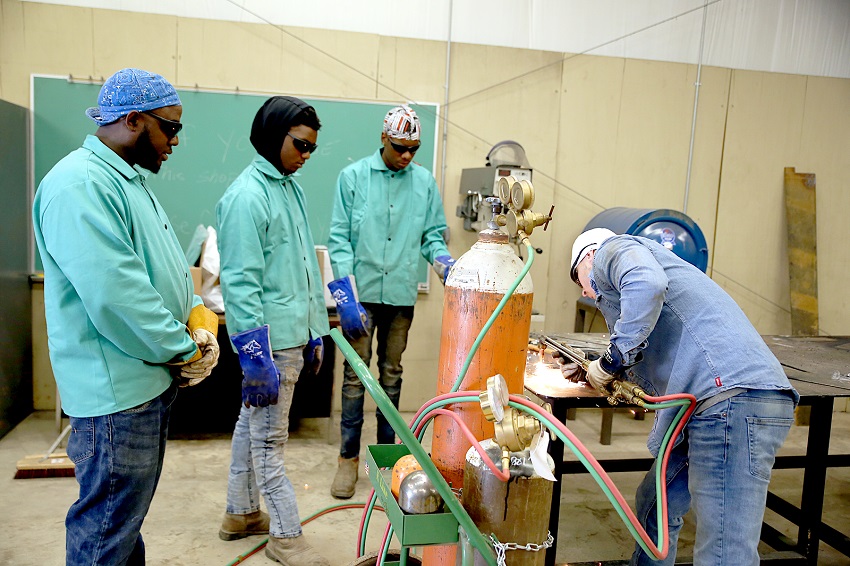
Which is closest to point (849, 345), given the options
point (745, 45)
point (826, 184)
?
point (826, 184)

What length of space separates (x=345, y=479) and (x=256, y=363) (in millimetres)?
1008

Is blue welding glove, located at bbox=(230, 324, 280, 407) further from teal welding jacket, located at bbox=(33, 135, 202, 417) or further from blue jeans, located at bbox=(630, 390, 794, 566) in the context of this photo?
blue jeans, located at bbox=(630, 390, 794, 566)

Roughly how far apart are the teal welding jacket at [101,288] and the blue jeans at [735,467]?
4.24 feet

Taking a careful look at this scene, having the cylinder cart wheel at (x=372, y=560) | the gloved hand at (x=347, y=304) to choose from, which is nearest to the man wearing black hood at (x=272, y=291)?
the gloved hand at (x=347, y=304)

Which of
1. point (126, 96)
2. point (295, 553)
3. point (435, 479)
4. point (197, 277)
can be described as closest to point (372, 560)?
point (435, 479)

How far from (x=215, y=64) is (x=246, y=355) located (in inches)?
83.6

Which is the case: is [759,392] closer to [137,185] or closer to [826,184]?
[137,185]

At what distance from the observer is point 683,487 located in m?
1.83

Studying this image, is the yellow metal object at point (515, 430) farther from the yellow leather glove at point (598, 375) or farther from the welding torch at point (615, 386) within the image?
the yellow leather glove at point (598, 375)

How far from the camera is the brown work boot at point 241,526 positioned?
233 centimetres

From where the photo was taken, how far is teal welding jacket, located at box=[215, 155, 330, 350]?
1.96m

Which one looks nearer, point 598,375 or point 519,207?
point 519,207

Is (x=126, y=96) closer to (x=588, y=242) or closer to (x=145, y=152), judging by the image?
(x=145, y=152)

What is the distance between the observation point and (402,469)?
1155 mm
